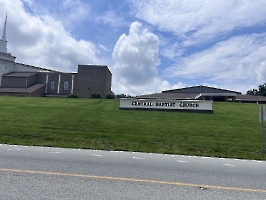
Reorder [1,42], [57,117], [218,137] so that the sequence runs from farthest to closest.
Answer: [1,42], [57,117], [218,137]

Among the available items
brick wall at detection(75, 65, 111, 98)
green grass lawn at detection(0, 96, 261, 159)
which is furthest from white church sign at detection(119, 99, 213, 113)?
brick wall at detection(75, 65, 111, 98)

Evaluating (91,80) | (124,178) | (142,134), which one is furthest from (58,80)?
(124,178)

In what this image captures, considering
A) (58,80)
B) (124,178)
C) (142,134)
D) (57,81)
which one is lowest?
(124,178)

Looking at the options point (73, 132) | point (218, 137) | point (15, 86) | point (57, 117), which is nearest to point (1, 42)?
point (15, 86)

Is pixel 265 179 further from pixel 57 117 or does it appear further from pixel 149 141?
pixel 57 117

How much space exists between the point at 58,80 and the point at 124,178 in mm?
70931

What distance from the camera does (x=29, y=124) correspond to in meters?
14.1

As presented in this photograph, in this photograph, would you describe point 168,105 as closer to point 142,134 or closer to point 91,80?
point 142,134

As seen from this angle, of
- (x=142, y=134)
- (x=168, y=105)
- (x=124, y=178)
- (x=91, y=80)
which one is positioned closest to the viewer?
(x=124, y=178)

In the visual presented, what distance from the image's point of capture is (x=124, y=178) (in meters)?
5.29

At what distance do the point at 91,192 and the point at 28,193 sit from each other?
119 centimetres

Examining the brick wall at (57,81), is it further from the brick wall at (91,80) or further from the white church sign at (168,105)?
the white church sign at (168,105)

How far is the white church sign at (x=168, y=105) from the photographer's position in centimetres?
2048

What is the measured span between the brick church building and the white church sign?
1878 inches
